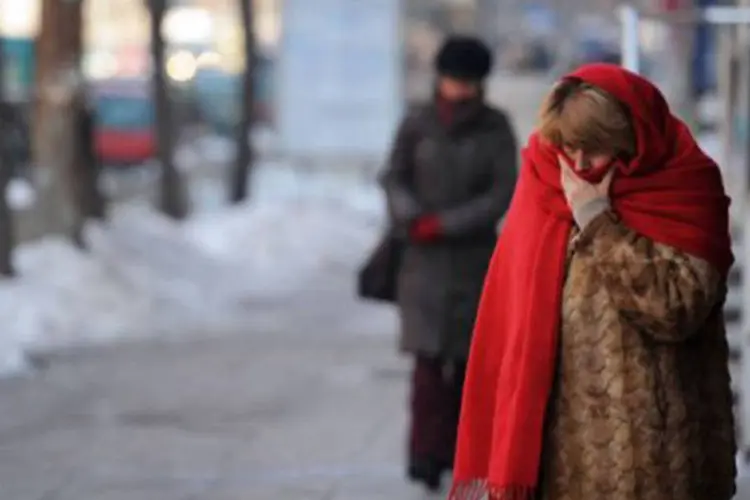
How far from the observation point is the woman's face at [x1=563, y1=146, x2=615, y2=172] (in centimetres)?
414

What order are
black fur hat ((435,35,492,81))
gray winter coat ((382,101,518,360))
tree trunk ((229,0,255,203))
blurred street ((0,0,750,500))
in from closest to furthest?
black fur hat ((435,35,492,81)), gray winter coat ((382,101,518,360)), blurred street ((0,0,750,500)), tree trunk ((229,0,255,203))

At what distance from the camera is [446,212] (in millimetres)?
6938

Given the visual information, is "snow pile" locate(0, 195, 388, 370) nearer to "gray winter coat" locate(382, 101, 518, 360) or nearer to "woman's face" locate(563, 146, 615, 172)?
"gray winter coat" locate(382, 101, 518, 360)

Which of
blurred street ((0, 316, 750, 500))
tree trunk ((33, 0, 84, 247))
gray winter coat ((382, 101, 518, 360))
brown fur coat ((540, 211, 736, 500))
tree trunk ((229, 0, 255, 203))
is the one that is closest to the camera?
brown fur coat ((540, 211, 736, 500))

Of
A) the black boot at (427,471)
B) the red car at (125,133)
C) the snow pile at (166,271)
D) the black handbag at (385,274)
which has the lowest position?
the red car at (125,133)

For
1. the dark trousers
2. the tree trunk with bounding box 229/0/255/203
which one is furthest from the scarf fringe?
the tree trunk with bounding box 229/0/255/203

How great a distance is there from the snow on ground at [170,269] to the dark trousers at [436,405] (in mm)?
4340

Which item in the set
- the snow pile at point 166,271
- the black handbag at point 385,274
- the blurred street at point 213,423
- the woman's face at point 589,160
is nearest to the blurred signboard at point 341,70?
the snow pile at point 166,271

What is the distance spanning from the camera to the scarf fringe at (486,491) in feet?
13.6

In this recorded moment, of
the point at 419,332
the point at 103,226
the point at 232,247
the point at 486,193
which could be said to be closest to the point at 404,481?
the point at 419,332

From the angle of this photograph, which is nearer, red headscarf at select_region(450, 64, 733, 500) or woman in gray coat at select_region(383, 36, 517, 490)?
red headscarf at select_region(450, 64, 733, 500)

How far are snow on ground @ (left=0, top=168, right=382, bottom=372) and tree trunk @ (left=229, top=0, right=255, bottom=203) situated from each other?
102 centimetres

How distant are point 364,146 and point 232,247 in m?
10.5

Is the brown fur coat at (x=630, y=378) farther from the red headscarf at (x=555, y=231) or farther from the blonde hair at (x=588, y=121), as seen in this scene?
the blonde hair at (x=588, y=121)
